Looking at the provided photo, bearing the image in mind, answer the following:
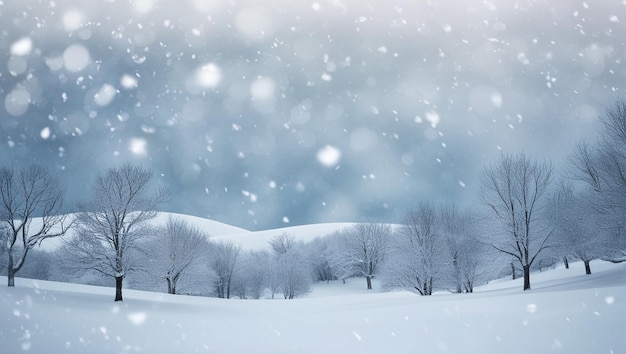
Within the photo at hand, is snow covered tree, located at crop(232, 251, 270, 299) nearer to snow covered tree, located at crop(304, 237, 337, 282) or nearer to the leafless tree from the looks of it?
snow covered tree, located at crop(304, 237, 337, 282)

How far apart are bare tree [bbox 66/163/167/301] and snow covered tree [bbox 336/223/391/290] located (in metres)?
39.3

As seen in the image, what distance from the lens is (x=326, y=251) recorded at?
69.2 metres

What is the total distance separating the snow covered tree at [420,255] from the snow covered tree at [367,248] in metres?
16.8

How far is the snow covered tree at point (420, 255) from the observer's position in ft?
107

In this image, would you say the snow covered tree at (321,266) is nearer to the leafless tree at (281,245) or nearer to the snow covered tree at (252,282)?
the leafless tree at (281,245)

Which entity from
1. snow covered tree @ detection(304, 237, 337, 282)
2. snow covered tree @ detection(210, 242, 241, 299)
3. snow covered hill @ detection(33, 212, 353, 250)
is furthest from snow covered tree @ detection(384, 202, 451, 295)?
snow covered hill @ detection(33, 212, 353, 250)

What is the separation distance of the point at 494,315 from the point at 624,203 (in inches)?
626

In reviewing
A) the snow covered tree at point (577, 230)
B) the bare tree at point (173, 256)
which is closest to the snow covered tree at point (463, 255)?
the snow covered tree at point (577, 230)

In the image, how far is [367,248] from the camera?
54.3 meters

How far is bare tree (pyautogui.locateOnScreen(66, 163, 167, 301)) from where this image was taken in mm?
19281

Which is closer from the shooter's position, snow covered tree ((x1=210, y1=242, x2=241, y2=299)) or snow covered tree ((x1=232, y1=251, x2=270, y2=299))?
snow covered tree ((x1=210, y1=242, x2=241, y2=299))

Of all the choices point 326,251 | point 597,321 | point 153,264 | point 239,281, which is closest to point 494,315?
point 597,321

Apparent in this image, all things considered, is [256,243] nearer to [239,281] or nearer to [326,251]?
[326,251]

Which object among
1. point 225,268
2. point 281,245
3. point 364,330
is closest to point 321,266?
point 281,245
